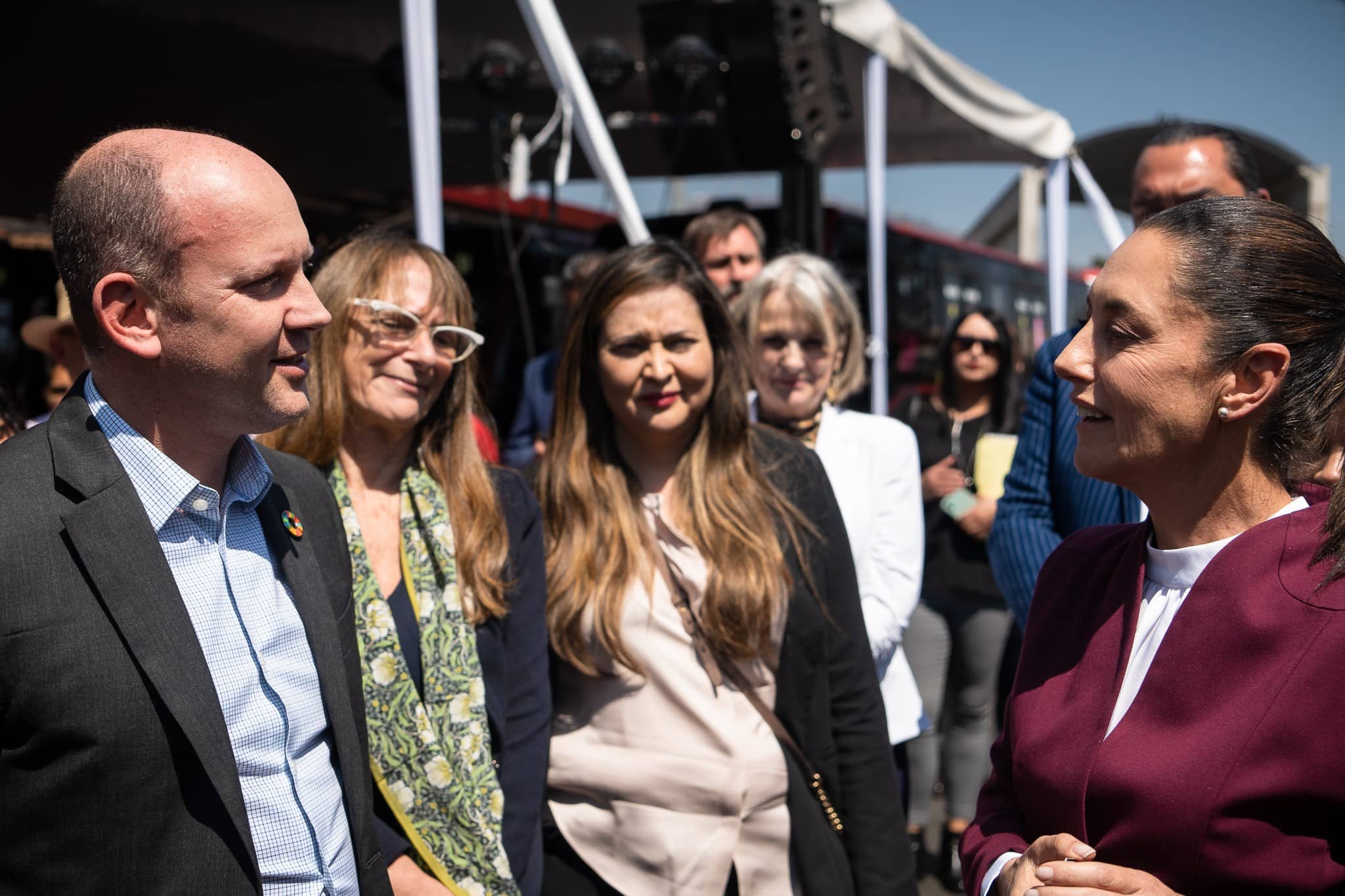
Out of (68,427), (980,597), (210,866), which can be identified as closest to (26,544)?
(68,427)

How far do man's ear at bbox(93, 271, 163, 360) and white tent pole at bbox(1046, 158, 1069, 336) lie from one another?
745cm

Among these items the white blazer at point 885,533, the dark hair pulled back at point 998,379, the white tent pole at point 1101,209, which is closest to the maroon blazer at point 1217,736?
the white blazer at point 885,533

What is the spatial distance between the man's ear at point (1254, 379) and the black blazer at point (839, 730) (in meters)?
1.08

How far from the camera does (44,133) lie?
684 cm

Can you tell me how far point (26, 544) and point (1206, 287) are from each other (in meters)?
1.61

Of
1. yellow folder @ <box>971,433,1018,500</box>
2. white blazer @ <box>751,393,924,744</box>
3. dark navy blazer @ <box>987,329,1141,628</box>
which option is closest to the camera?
dark navy blazer @ <box>987,329,1141,628</box>

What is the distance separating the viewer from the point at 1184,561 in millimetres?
1545

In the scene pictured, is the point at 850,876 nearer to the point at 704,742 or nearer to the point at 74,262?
the point at 704,742

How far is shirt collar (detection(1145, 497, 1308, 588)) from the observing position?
4.97 feet

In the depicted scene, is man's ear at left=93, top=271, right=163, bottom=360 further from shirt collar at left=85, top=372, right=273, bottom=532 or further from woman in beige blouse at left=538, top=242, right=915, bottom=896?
woman in beige blouse at left=538, top=242, right=915, bottom=896

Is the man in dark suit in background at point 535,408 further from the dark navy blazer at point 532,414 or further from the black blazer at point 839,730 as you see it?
the black blazer at point 839,730

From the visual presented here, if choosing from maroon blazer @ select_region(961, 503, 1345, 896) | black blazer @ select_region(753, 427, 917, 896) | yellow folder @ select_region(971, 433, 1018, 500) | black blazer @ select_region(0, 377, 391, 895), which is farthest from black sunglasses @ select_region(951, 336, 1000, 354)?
black blazer @ select_region(0, 377, 391, 895)

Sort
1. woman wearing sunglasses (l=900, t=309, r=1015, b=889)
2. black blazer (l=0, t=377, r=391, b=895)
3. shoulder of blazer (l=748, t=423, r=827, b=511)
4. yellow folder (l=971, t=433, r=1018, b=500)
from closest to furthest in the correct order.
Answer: black blazer (l=0, t=377, r=391, b=895)
shoulder of blazer (l=748, t=423, r=827, b=511)
woman wearing sunglasses (l=900, t=309, r=1015, b=889)
yellow folder (l=971, t=433, r=1018, b=500)

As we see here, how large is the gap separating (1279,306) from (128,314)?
1.60 metres
